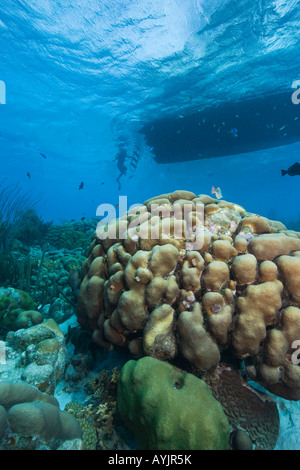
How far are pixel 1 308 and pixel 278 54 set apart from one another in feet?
58.3

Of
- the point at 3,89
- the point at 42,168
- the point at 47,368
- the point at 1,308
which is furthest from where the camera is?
the point at 42,168

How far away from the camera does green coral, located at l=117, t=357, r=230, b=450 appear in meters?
1.95

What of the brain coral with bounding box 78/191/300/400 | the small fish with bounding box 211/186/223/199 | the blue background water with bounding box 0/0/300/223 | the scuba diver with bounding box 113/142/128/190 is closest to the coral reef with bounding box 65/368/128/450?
the brain coral with bounding box 78/191/300/400

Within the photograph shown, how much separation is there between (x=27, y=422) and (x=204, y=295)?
6.82 feet

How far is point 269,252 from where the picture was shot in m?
2.97

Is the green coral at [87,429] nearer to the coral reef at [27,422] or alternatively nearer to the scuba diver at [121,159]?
the coral reef at [27,422]

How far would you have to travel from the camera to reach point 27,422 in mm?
1956

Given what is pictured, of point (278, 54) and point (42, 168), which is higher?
point (42, 168)

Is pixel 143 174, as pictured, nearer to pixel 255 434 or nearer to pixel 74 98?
pixel 74 98

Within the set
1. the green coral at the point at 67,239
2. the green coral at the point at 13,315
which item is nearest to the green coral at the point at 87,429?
the green coral at the point at 13,315

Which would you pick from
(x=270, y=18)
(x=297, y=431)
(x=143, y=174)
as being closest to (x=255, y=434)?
(x=297, y=431)

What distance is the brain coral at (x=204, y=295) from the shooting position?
2.56 meters

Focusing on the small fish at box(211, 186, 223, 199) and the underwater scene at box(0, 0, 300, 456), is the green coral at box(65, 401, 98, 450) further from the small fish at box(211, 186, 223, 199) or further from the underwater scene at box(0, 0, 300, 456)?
the small fish at box(211, 186, 223, 199)
